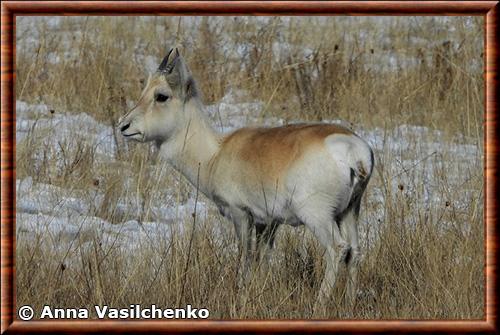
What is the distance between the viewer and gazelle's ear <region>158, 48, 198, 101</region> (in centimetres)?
700

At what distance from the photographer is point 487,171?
615 centimetres

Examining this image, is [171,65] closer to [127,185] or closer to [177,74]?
[177,74]

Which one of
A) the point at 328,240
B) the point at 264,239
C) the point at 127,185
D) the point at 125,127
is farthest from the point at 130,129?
the point at 127,185

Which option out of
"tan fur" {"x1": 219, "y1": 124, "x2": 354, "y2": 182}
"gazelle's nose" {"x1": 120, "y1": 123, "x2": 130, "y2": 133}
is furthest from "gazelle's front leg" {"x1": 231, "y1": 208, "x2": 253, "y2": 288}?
"gazelle's nose" {"x1": 120, "y1": 123, "x2": 130, "y2": 133}

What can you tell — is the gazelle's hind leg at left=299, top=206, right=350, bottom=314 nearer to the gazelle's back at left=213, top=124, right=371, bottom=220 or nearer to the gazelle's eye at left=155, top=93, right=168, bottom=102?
the gazelle's back at left=213, top=124, right=371, bottom=220

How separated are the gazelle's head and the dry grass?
2.36 ft

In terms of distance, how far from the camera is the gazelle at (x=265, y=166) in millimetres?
6254

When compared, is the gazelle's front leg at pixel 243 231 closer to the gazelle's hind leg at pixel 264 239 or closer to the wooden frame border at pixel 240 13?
the gazelle's hind leg at pixel 264 239

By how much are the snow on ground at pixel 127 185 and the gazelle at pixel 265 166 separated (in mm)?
605

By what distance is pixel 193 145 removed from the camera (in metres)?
7.14

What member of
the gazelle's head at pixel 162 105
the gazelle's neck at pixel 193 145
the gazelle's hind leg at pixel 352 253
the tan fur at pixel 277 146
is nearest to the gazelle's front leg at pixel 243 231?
the tan fur at pixel 277 146

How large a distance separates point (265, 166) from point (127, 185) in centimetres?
275

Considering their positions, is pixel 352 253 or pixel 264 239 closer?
pixel 352 253

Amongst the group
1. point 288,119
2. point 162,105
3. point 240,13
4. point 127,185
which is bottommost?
point 127,185
